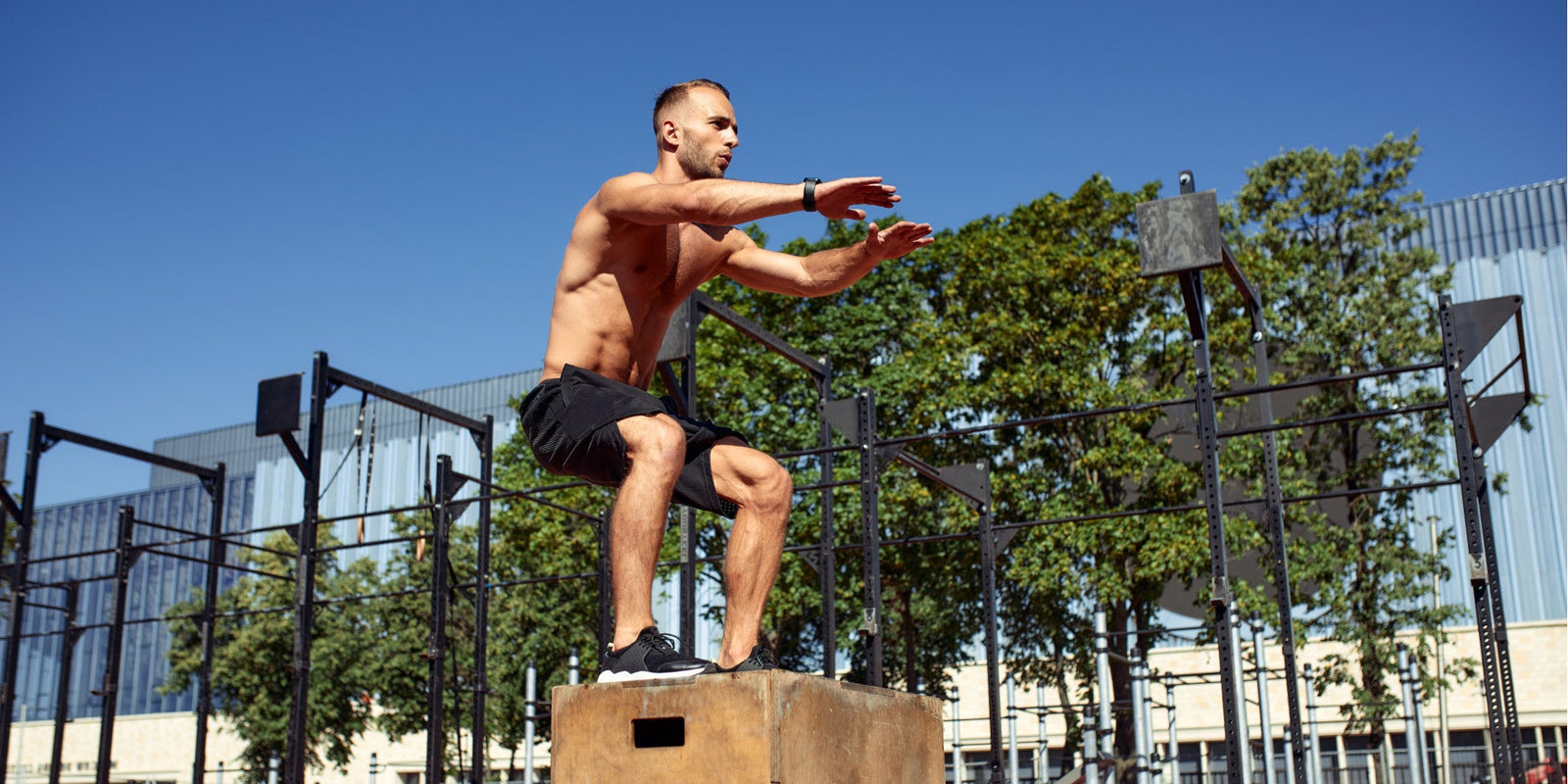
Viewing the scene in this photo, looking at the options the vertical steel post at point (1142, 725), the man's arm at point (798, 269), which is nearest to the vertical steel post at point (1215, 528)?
the man's arm at point (798, 269)

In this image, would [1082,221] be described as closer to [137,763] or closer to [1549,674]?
[1549,674]

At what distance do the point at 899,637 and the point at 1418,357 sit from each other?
866cm

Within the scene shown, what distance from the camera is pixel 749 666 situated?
327 cm

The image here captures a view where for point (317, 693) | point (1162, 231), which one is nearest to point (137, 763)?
point (317, 693)

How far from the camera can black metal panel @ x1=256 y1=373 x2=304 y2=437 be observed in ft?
31.5

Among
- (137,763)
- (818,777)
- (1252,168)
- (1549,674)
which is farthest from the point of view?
(137,763)

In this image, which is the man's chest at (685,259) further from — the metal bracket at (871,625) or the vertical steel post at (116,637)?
the vertical steel post at (116,637)

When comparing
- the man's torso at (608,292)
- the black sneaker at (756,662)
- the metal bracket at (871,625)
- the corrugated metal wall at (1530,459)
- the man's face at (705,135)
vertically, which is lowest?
the black sneaker at (756,662)

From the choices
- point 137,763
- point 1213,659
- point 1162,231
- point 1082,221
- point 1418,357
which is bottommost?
point 137,763

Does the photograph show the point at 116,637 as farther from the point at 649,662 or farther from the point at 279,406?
the point at 649,662

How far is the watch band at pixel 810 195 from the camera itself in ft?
10.2

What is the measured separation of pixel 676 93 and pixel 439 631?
22.9 ft

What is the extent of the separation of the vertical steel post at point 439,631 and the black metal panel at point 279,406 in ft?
3.64

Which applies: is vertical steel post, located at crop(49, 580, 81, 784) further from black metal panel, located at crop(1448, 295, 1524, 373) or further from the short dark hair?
black metal panel, located at crop(1448, 295, 1524, 373)
